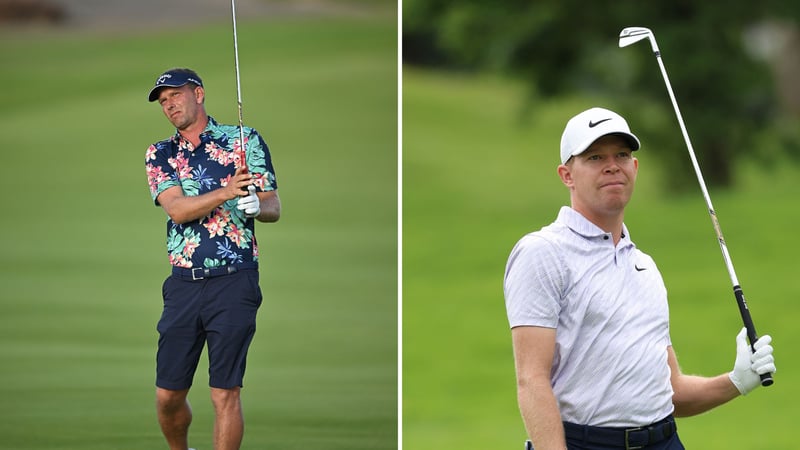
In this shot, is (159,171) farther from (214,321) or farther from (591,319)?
(591,319)

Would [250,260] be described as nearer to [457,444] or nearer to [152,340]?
[152,340]

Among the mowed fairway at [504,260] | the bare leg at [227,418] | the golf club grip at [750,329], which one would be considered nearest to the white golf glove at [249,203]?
the bare leg at [227,418]

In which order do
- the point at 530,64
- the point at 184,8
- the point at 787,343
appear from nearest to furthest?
the point at 787,343 < the point at 530,64 < the point at 184,8

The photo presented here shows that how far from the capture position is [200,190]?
14.7 ft

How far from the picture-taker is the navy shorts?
4492 millimetres

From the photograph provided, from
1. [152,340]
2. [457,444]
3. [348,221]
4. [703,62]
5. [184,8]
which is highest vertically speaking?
[184,8]

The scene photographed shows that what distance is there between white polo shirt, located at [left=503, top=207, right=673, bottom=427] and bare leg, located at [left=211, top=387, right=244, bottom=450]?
4.54 ft

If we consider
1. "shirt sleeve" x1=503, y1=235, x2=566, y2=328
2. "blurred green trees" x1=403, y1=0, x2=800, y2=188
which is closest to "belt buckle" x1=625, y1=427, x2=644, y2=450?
"shirt sleeve" x1=503, y1=235, x2=566, y2=328

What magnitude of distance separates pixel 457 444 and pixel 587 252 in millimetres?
9314

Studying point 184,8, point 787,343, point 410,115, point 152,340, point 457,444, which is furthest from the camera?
point 410,115

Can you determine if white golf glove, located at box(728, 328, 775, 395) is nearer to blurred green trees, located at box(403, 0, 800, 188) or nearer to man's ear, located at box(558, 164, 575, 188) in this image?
man's ear, located at box(558, 164, 575, 188)

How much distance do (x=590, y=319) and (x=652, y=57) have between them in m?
18.2

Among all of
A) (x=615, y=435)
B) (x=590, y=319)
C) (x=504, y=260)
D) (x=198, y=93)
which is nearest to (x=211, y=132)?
(x=198, y=93)

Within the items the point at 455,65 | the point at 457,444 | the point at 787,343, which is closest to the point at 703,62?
the point at 787,343
